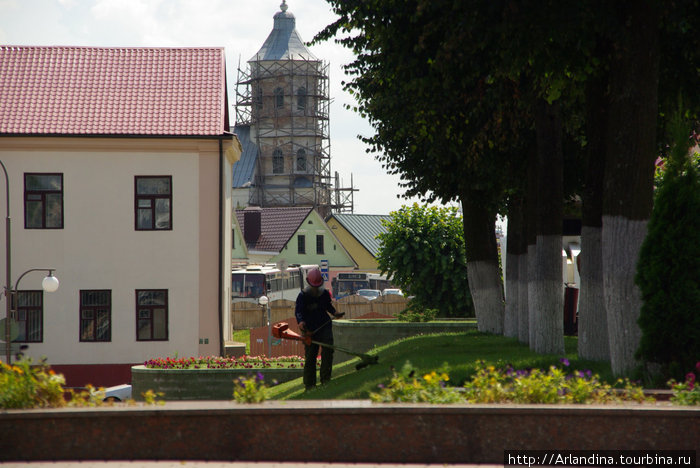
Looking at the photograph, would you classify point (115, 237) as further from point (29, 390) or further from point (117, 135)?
point (29, 390)

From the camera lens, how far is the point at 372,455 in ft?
27.8

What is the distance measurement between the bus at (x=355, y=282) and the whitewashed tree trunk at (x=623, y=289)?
74158 millimetres

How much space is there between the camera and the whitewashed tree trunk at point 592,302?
44.9 ft

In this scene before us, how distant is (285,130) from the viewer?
362ft

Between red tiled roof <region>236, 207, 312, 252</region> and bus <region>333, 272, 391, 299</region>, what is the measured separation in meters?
6.27

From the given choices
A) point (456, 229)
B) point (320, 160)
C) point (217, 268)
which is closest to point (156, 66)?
point (217, 268)

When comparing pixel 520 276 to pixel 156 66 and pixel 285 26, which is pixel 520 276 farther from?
pixel 285 26

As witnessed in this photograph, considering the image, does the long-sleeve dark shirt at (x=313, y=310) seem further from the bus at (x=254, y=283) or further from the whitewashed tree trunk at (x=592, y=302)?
the bus at (x=254, y=283)

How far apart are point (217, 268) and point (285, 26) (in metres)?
88.4

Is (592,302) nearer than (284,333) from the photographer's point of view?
Yes

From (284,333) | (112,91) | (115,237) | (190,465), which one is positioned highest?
(112,91)

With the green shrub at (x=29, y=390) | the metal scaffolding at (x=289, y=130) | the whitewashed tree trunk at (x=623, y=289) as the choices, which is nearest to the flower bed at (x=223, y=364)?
the whitewashed tree trunk at (x=623, y=289)

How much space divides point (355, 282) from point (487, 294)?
6417 centimetres

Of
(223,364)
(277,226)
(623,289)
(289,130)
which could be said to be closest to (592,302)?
(623,289)
